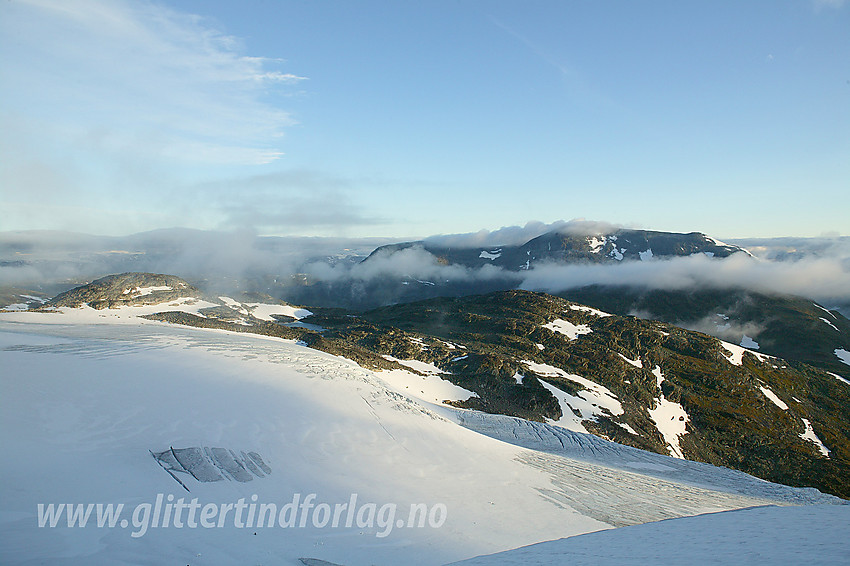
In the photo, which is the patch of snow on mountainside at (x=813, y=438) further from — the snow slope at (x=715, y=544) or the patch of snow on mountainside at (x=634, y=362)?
the snow slope at (x=715, y=544)

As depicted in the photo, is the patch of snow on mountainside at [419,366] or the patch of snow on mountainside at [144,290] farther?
the patch of snow on mountainside at [144,290]

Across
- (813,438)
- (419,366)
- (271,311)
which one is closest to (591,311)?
(813,438)

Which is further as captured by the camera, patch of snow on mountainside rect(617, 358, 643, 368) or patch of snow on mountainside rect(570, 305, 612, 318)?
patch of snow on mountainside rect(570, 305, 612, 318)

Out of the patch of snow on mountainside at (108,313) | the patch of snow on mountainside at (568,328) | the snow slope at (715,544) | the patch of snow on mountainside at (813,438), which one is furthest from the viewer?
the patch of snow on mountainside at (568,328)

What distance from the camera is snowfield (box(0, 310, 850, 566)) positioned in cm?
1371

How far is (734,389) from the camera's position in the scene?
111 m

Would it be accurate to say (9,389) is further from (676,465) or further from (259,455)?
(676,465)

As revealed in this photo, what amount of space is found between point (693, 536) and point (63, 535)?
70.5 feet

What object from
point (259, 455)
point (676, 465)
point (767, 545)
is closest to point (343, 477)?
point (259, 455)

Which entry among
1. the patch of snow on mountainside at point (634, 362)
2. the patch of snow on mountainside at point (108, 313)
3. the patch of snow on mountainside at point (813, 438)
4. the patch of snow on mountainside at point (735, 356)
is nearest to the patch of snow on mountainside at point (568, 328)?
the patch of snow on mountainside at point (634, 362)

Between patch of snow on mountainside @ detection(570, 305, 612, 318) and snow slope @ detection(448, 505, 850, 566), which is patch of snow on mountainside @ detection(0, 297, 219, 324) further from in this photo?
patch of snow on mountainside @ detection(570, 305, 612, 318)

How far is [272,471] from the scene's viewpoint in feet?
65.3

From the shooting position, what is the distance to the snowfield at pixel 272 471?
13711mm

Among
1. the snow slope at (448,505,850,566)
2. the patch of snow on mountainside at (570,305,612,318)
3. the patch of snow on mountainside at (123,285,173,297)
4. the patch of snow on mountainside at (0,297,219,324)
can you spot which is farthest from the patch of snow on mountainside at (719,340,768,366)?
the patch of snow on mountainside at (123,285,173,297)
